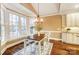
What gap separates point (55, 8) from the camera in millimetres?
1801

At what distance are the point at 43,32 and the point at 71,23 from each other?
1.64 ft

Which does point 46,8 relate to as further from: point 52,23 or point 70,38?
point 70,38

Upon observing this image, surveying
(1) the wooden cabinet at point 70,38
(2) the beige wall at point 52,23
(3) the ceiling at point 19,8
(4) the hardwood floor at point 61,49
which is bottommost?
(4) the hardwood floor at point 61,49

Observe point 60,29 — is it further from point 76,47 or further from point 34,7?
point 34,7

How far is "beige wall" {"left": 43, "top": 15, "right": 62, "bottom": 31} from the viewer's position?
5.93 feet

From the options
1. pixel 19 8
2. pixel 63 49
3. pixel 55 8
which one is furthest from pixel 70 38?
pixel 19 8

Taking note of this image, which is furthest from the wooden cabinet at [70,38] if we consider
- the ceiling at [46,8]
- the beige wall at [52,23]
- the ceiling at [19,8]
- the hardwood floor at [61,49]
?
the ceiling at [19,8]

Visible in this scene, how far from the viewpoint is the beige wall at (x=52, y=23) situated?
1808 mm

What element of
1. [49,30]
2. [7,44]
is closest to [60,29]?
[49,30]

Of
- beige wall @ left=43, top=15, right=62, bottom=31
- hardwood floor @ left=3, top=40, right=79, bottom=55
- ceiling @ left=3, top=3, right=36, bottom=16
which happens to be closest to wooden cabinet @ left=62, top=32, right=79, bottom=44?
hardwood floor @ left=3, top=40, right=79, bottom=55

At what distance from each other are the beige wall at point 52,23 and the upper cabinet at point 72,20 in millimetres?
136

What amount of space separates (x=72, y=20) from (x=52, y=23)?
342mm

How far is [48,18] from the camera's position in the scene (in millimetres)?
1821

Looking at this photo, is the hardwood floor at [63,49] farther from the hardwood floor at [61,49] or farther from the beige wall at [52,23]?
the beige wall at [52,23]
